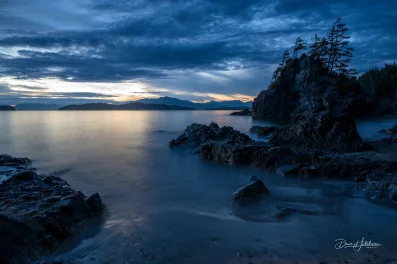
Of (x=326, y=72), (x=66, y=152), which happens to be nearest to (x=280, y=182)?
(x=66, y=152)

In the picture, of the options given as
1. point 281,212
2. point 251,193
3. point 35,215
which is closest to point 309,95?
point 251,193

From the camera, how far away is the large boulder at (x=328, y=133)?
15.3m

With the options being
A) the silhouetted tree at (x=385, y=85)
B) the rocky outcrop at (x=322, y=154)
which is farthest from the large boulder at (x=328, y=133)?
the silhouetted tree at (x=385, y=85)

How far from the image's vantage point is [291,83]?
60906mm

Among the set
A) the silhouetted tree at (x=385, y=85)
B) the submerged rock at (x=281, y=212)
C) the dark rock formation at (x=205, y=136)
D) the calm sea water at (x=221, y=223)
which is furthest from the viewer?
the silhouetted tree at (x=385, y=85)

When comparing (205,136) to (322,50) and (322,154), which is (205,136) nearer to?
(322,154)

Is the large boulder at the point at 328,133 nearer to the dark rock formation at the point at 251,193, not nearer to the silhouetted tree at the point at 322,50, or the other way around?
the dark rock formation at the point at 251,193

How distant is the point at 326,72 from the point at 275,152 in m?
52.6

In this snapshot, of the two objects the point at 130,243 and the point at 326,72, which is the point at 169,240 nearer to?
the point at 130,243

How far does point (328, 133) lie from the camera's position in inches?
634

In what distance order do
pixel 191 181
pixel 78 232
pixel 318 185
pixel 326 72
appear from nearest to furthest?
pixel 78 232, pixel 318 185, pixel 191 181, pixel 326 72

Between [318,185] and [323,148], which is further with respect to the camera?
[323,148]

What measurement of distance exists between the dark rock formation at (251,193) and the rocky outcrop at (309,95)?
35.7m

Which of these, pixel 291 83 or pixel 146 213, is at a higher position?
pixel 291 83
